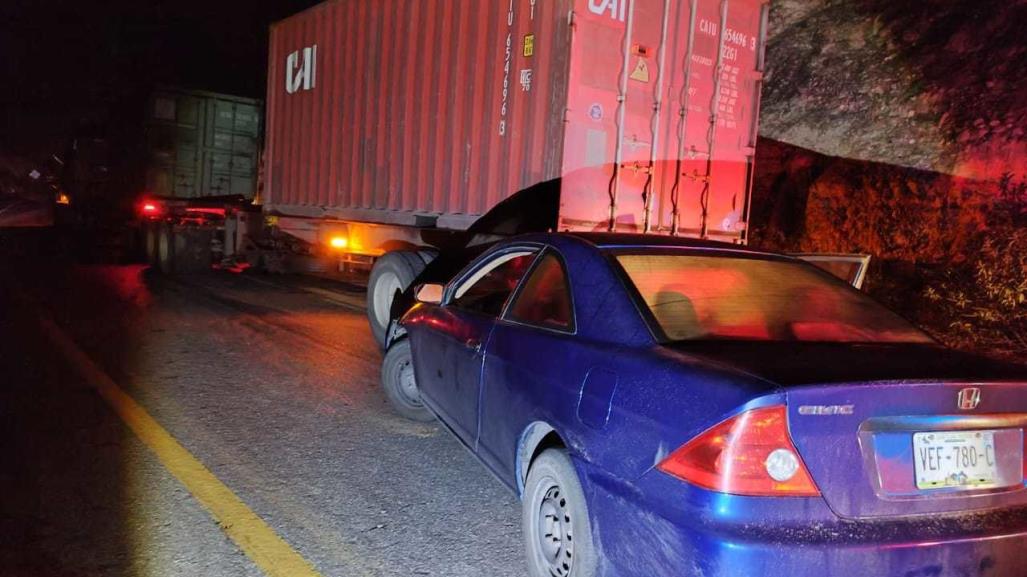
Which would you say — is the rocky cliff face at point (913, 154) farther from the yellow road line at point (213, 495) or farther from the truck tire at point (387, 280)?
the yellow road line at point (213, 495)

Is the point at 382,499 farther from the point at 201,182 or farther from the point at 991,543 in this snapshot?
the point at 201,182

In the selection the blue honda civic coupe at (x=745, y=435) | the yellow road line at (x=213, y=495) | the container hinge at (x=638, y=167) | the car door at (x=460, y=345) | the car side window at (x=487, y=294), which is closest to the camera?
the blue honda civic coupe at (x=745, y=435)

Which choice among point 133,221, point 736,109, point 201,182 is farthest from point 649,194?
point 133,221

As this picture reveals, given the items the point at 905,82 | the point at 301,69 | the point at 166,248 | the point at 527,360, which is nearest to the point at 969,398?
the point at 527,360

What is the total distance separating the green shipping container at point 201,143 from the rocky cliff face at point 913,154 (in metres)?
10.0

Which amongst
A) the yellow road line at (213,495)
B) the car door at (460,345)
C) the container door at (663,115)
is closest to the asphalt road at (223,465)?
the yellow road line at (213,495)

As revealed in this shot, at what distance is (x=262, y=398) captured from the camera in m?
5.43

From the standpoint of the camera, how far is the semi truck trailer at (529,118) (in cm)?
623

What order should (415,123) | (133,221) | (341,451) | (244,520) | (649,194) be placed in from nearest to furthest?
(244,520), (341,451), (649,194), (415,123), (133,221)

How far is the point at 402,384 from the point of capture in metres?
4.98

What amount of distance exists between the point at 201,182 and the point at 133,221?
2364 mm

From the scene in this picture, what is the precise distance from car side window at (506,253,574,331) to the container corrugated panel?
2.95 metres

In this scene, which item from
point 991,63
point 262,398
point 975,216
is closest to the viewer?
point 262,398

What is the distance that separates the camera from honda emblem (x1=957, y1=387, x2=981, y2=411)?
2129 millimetres
